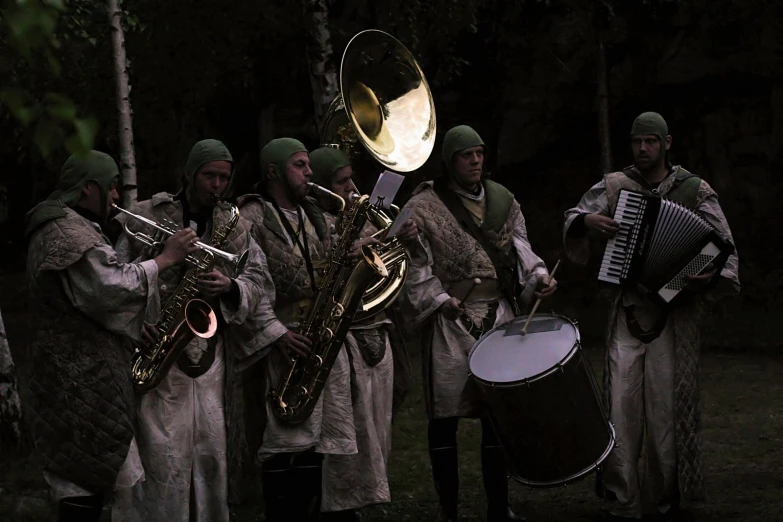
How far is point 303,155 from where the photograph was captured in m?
6.46

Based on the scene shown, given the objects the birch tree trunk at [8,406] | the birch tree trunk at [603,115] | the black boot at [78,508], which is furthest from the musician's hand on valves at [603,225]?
the birch tree trunk at [603,115]

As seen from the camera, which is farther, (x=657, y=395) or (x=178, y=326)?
(x=657, y=395)

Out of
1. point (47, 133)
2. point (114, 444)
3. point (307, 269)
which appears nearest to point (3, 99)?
point (47, 133)

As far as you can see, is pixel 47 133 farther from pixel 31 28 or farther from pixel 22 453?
pixel 22 453

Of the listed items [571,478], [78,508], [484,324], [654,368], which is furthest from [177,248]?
[654,368]

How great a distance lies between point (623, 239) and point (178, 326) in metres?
2.56

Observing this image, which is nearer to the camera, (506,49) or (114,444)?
(114,444)

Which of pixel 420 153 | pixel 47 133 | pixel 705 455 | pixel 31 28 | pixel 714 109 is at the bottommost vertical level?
pixel 705 455

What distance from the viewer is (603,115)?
15.6 m

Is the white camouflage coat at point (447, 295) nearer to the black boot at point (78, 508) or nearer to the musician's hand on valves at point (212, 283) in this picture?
the musician's hand on valves at point (212, 283)

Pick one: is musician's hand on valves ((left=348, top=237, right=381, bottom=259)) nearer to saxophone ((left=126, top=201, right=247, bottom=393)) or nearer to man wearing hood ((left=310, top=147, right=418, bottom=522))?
man wearing hood ((left=310, top=147, right=418, bottom=522))

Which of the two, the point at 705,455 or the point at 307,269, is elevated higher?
the point at 307,269

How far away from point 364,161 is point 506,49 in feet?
32.7

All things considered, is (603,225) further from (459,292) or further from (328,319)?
(328,319)
